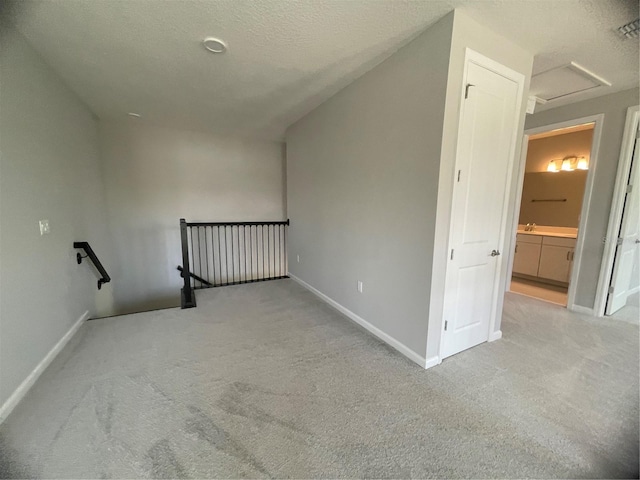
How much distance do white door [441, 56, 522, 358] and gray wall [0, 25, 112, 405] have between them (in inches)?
121

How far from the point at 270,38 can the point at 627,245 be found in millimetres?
4457

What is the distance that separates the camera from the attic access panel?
245 cm

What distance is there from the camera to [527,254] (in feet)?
14.9

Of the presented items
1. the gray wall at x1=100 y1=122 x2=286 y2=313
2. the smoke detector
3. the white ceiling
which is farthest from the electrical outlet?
the gray wall at x1=100 y1=122 x2=286 y2=313

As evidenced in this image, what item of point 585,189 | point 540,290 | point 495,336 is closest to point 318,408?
point 495,336

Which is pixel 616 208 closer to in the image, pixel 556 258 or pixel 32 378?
pixel 556 258

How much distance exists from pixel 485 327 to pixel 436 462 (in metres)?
1.52

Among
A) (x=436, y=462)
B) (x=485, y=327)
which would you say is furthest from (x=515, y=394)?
(x=436, y=462)

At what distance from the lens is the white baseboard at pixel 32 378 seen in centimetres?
158

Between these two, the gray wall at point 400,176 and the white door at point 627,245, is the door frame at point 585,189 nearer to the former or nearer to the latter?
the white door at point 627,245

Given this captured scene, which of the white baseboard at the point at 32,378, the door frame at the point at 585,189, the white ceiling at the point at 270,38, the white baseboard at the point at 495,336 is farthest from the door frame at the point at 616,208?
the white baseboard at the point at 32,378

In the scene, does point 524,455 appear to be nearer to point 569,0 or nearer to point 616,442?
point 616,442

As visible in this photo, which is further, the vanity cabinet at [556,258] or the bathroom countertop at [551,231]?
the bathroom countertop at [551,231]

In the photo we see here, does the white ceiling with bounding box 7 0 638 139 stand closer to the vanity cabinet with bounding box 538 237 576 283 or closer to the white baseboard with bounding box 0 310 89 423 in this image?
the vanity cabinet with bounding box 538 237 576 283
